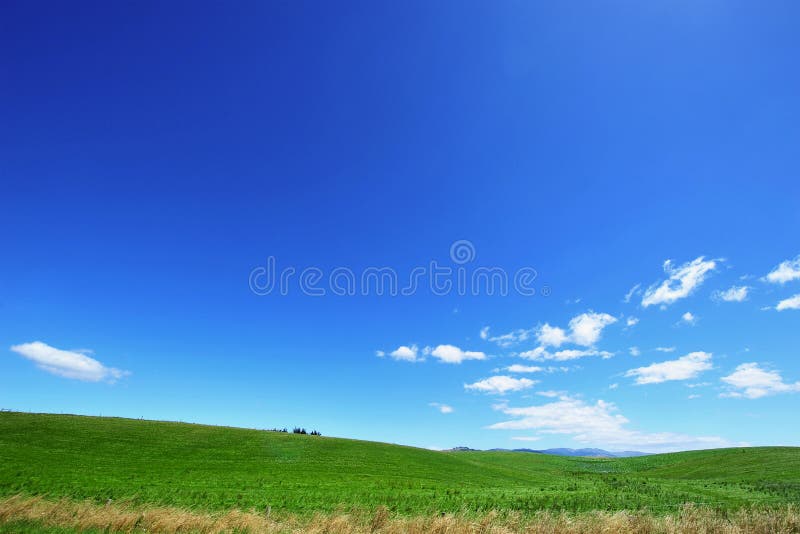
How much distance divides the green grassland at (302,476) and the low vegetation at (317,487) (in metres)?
0.18

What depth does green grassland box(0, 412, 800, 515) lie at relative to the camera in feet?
97.1

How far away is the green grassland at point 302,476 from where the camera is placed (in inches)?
1166

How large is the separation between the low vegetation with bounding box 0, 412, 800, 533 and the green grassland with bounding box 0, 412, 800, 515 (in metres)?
0.18

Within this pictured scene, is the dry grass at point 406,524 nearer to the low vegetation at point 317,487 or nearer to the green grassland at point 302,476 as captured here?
the low vegetation at point 317,487

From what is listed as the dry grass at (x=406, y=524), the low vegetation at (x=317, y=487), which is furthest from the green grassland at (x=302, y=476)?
the dry grass at (x=406, y=524)

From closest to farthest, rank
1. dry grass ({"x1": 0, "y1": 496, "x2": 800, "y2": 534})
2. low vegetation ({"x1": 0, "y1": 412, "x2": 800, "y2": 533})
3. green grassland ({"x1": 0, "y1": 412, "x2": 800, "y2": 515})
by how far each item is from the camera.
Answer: dry grass ({"x1": 0, "y1": 496, "x2": 800, "y2": 534}), low vegetation ({"x1": 0, "y1": 412, "x2": 800, "y2": 533}), green grassland ({"x1": 0, "y1": 412, "x2": 800, "y2": 515})

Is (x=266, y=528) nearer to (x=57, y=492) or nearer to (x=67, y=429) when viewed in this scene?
(x=57, y=492)

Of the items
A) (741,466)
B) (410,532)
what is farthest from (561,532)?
(741,466)

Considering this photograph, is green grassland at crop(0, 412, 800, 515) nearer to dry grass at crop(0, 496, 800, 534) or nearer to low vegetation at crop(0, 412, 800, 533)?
low vegetation at crop(0, 412, 800, 533)

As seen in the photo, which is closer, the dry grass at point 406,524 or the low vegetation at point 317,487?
the dry grass at point 406,524

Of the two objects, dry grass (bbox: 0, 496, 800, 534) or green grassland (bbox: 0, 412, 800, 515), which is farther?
green grassland (bbox: 0, 412, 800, 515)

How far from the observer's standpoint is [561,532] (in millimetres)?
14609

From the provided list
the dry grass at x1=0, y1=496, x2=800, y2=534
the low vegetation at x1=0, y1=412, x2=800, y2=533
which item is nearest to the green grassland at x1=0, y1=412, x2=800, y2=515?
the low vegetation at x1=0, y1=412, x2=800, y2=533

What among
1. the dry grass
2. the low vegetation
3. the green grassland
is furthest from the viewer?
the green grassland
